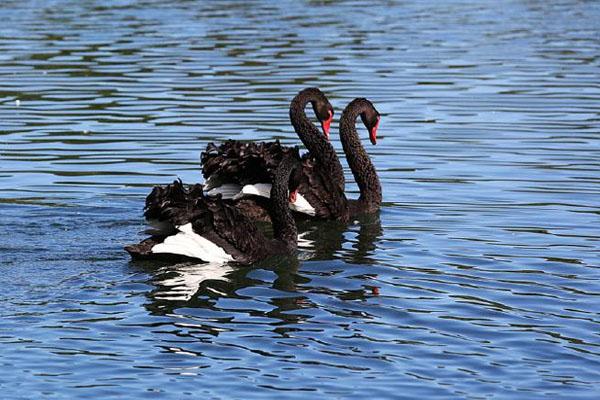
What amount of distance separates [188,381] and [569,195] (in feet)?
18.7

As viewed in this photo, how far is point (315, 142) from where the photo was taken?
11.9 meters

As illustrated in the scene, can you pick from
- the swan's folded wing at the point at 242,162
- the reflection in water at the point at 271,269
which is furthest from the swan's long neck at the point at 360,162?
the swan's folded wing at the point at 242,162

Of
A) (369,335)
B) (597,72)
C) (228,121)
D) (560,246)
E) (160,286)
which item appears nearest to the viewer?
(369,335)

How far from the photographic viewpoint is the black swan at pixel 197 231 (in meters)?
9.11

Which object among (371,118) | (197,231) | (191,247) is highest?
(371,118)

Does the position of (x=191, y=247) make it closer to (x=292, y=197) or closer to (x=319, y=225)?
(x=292, y=197)

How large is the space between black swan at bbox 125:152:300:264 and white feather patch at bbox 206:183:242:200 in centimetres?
153

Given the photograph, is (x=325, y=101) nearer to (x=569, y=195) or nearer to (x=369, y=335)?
(x=569, y=195)

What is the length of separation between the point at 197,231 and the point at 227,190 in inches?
78.7

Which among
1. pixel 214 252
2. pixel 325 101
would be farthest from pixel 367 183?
pixel 214 252

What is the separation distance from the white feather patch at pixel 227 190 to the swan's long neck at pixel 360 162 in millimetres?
1109

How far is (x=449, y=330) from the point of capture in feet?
25.3

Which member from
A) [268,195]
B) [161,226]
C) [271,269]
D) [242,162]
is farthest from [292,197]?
[161,226]

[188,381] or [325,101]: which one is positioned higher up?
[325,101]
